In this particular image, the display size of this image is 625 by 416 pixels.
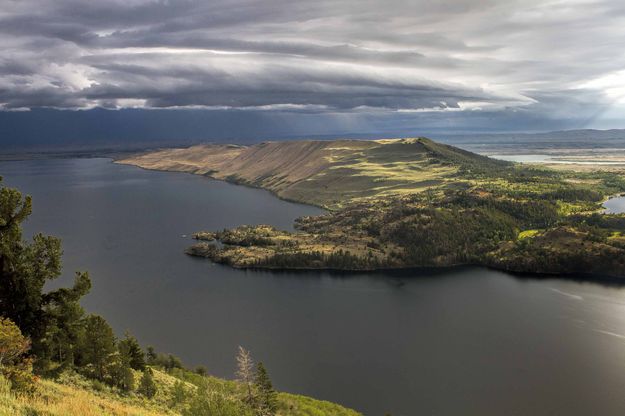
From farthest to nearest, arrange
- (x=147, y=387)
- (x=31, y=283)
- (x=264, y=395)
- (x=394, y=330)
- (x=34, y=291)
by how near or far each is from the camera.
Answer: (x=394, y=330)
(x=264, y=395)
(x=147, y=387)
(x=34, y=291)
(x=31, y=283)

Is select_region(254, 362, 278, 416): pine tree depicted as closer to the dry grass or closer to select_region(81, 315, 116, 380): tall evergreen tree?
select_region(81, 315, 116, 380): tall evergreen tree

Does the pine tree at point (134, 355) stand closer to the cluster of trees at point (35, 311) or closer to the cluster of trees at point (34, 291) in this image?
the cluster of trees at point (35, 311)

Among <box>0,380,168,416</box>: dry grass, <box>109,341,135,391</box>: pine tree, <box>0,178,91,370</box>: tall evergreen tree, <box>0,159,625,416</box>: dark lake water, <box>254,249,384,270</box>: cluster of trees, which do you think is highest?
<box>0,178,91,370</box>: tall evergreen tree

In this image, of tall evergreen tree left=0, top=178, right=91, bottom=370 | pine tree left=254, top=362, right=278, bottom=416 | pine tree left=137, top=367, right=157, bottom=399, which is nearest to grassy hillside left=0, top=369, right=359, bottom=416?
pine tree left=137, top=367, right=157, bottom=399

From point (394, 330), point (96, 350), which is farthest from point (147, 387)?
point (394, 330)

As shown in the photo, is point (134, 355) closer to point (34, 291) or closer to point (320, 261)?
point (34, 291)

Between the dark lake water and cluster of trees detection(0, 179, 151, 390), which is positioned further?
the dark lake water

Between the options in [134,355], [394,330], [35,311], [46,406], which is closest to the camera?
[46,406]
